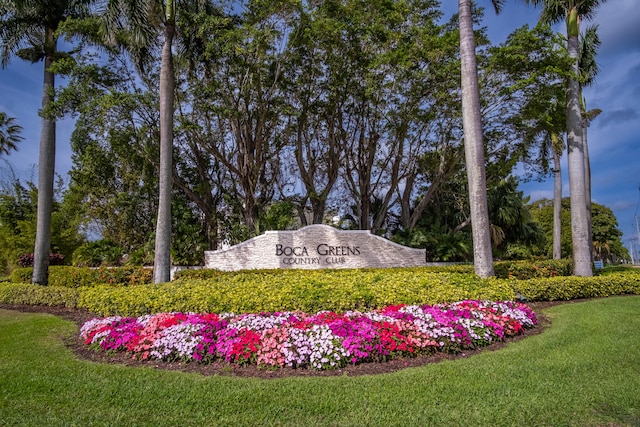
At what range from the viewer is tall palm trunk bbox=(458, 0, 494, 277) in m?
9.73

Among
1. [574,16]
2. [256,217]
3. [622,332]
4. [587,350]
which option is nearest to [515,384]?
[587,350]

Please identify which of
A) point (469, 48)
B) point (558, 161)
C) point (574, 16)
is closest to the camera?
point (469, 48)

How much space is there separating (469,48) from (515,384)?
8.72 m

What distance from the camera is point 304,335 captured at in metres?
5.54

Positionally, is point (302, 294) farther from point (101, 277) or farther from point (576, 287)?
point (101, 277)

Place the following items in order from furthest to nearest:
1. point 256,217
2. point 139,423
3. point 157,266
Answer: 1. point 256,217
2. point 157,266
3. point 139,423

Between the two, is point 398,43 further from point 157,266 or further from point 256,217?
point 157,266

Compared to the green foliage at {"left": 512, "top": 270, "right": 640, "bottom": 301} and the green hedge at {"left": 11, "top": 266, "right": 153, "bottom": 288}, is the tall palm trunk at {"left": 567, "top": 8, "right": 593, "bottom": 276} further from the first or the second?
the green hedge at {"left": 11, "top": 266, "right": 153, "bottom": 288}

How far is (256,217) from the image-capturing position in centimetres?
1853

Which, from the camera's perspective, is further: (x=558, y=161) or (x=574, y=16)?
(x=558, y=161)

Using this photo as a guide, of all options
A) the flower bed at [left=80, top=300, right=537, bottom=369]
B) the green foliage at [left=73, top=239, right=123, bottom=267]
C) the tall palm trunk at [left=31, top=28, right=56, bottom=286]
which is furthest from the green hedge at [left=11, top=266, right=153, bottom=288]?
the flower bed at [left=80, top=300, right=537, bottom=369]

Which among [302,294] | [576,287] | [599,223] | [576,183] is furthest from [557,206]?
[599,223]

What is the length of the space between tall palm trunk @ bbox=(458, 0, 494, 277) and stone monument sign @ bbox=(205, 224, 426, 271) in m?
5.86

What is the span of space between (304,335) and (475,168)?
6.52 metres
